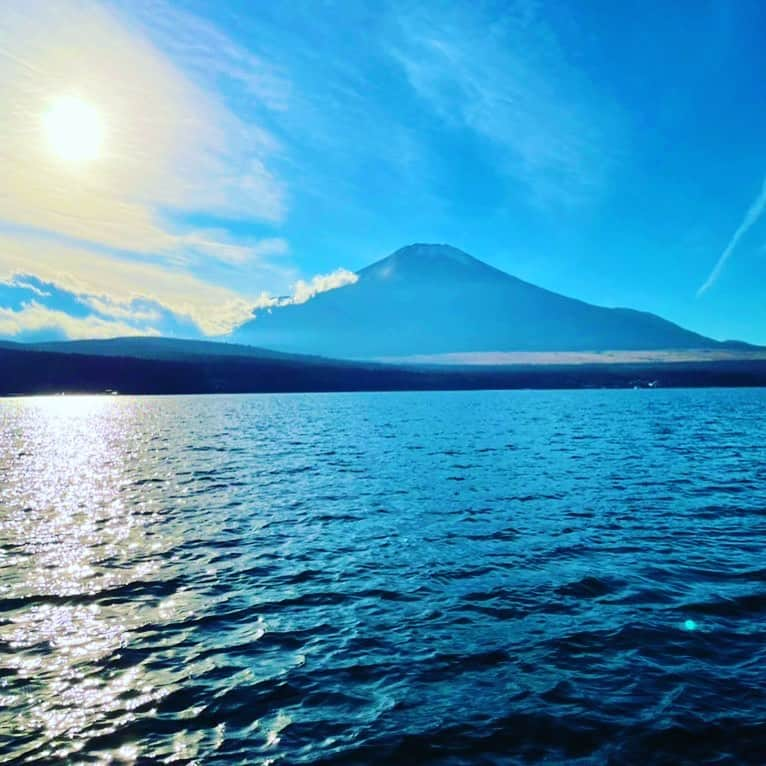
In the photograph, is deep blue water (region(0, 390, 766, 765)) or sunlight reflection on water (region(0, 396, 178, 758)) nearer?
deep blue water (region(0, 390, 766, 765))

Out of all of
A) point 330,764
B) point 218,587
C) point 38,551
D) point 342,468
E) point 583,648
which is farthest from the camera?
point 342,468

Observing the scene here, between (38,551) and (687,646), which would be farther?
(38,551)

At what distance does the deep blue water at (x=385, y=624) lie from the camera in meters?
11.8

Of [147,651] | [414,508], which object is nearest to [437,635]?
[147,651]

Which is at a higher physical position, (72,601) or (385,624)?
(72,601)

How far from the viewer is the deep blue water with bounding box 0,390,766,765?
465 inches

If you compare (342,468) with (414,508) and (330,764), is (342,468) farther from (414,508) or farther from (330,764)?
(330,764)

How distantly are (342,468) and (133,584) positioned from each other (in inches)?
1185

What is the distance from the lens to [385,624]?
17.4 meters

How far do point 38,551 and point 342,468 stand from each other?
2800 cm

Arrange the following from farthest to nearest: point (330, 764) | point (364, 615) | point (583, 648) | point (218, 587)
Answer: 1. point (218, 587)
2. point (364, 615)
3. point (583, 648)
4. point (330, 764)

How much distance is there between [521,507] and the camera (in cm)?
3406

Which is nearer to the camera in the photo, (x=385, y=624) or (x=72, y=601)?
(x=385, y=624)

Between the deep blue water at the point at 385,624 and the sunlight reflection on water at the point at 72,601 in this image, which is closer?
the deep blue water at the point at 385,624
